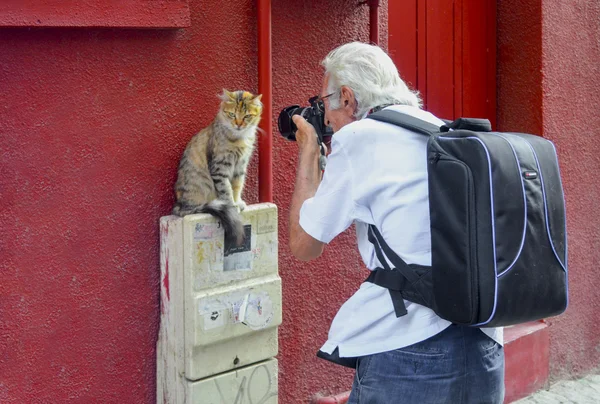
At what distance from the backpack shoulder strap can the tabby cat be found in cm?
100

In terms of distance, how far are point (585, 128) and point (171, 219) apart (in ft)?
10.0

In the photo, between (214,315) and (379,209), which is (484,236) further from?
(214,315)

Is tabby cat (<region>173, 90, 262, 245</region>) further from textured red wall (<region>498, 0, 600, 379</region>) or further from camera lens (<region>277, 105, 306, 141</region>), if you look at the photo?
textured red wall (<region>498, 0, 600, 379</region>)

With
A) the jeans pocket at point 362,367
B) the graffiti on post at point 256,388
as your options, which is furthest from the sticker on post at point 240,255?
the jeans pocket at point 362,367

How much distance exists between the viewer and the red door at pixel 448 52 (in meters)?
4.38

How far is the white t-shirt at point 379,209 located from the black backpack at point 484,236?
0.05m

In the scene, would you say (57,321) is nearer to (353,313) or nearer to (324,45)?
(353,313)

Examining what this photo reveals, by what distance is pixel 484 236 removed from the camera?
199 cm

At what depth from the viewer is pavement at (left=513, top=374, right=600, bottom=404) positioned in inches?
181

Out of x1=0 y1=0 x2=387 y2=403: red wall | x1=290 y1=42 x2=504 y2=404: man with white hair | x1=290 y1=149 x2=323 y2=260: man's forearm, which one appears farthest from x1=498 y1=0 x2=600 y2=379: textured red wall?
x1=290 y1=42 x2=504 y2=404: man with white hair

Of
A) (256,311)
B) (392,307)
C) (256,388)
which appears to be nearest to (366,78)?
(392,307)

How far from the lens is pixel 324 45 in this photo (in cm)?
366

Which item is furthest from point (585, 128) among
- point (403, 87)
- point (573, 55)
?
point (403, 87)

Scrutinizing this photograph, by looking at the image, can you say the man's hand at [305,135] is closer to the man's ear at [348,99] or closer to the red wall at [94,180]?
the man's ear at [348,99]
